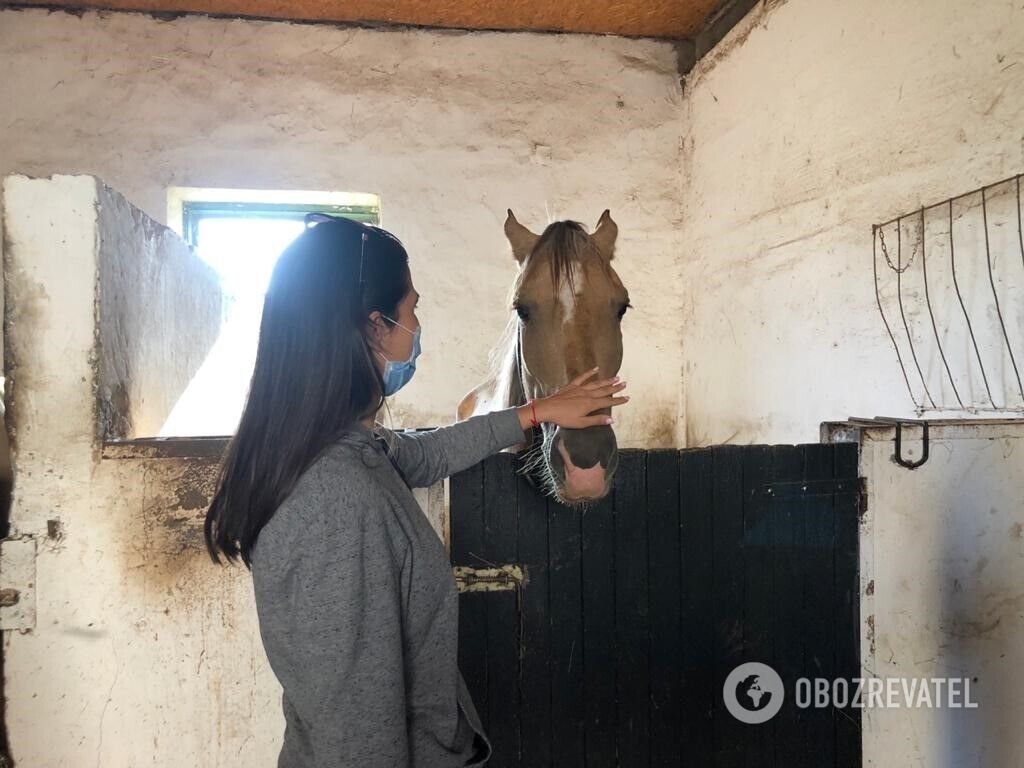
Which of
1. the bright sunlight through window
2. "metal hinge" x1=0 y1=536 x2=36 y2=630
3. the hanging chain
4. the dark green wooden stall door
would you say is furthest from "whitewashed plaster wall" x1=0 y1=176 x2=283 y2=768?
the hanging chain

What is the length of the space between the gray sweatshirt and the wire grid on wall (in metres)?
1.79

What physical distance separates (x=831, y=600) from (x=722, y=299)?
2285 mm

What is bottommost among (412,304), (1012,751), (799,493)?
(1012,751)

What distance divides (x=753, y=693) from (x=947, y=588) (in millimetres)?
532

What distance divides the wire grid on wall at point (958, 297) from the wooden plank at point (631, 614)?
3.94 ft

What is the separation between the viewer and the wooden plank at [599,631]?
4.37ft

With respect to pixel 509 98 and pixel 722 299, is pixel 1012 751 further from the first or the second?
pixel 509 98

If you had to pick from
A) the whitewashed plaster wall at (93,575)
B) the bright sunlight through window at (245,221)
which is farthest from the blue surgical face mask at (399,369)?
the bright sunlight through window at (245,221)

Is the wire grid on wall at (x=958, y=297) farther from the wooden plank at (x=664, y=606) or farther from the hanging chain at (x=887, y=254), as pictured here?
the wooden plank at (x=664, y=606)

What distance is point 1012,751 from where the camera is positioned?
1.41 m

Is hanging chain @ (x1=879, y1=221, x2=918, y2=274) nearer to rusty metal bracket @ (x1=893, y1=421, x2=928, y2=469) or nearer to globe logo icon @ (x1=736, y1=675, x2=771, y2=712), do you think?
rusty metal bracket @ (x1=893, y1=421, x2=928, y2=469)

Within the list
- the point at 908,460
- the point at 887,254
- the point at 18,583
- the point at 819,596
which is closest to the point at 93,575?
the point at 18,583

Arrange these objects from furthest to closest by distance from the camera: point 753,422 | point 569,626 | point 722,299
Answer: point 722,299
point 753,422
point 569,626

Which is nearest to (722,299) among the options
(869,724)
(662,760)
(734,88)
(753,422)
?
(753,422)
